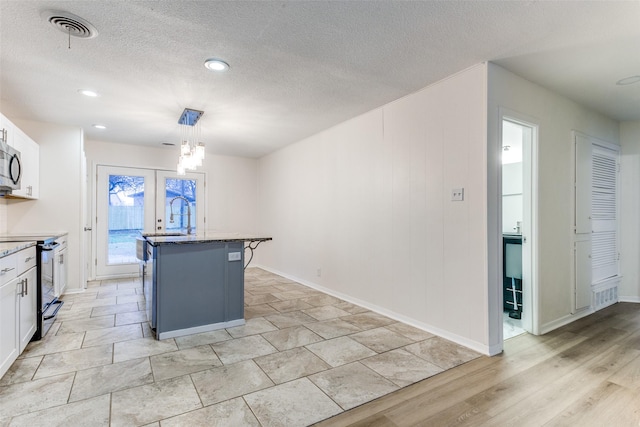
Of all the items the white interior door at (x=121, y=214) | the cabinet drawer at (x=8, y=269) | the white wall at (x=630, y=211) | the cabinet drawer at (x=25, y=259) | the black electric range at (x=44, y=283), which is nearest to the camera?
the cabinet drawer at (x=8, y=269)

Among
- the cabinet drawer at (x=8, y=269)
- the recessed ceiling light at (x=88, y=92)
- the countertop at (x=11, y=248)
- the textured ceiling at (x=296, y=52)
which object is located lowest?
the cabinet drawer at (x=8, y=269)

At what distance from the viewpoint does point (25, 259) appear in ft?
8.66

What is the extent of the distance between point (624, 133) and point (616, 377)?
364cm

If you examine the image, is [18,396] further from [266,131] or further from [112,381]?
[266,131]

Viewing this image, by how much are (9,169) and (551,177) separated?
544 cm

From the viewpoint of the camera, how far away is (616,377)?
2.37 meters

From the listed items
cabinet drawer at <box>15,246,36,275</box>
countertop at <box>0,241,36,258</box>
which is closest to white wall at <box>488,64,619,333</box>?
countertop at <box>0,241,36,258</box>

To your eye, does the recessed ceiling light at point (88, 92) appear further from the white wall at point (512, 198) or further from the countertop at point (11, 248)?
the white wall at point (512, 198)

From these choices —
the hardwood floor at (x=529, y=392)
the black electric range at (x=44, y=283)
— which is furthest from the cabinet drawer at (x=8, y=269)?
the hardwood floor at (x=529, y=392)

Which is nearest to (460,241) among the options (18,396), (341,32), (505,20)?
(505,20)

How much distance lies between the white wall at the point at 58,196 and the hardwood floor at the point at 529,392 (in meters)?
4.61

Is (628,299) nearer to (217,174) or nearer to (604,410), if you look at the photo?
(604,410)

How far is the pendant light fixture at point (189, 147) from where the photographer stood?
3.69 metres

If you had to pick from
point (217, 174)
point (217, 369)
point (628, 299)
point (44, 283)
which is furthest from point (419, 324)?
point (217, 174)
